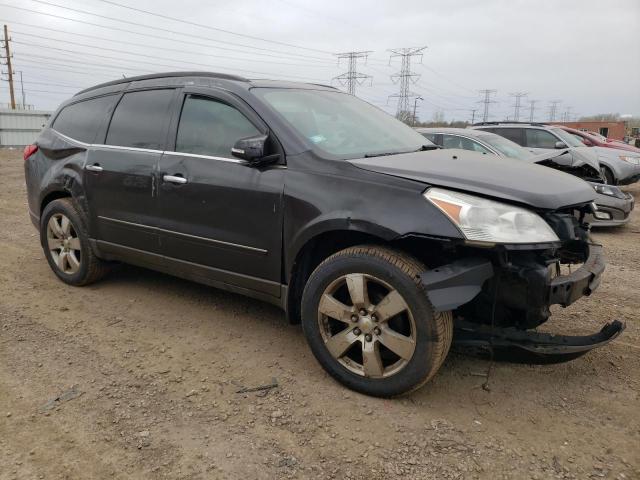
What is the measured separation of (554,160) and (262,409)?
22.1 feet

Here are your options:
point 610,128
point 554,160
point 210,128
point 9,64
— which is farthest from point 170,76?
point 610,128

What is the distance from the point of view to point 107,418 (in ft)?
8.58

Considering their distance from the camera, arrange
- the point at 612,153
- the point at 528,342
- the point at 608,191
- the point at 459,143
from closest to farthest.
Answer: the point at 528,342
the point at 608,191
the point at 459,143
the point at 612,153

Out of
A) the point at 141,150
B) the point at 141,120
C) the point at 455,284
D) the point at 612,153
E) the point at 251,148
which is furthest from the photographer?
the point at 612,153

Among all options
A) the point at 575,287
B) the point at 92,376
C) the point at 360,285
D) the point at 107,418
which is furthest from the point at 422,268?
the point at 92,376

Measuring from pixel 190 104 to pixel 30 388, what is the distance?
6.77 ft

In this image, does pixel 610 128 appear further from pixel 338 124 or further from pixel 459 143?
pixel 338 124

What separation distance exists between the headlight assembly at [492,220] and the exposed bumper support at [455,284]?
0.50ft

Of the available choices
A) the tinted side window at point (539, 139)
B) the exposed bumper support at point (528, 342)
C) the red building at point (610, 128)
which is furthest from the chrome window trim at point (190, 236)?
the red building at point (610, 128)

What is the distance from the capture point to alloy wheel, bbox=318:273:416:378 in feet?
8.63

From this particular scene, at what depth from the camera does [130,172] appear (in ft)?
12.5

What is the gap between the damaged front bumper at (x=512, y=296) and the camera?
245 centimetres

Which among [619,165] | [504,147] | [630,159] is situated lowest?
[619,165]

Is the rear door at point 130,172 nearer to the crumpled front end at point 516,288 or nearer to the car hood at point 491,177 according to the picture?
Result: the car hood at point 491,177
